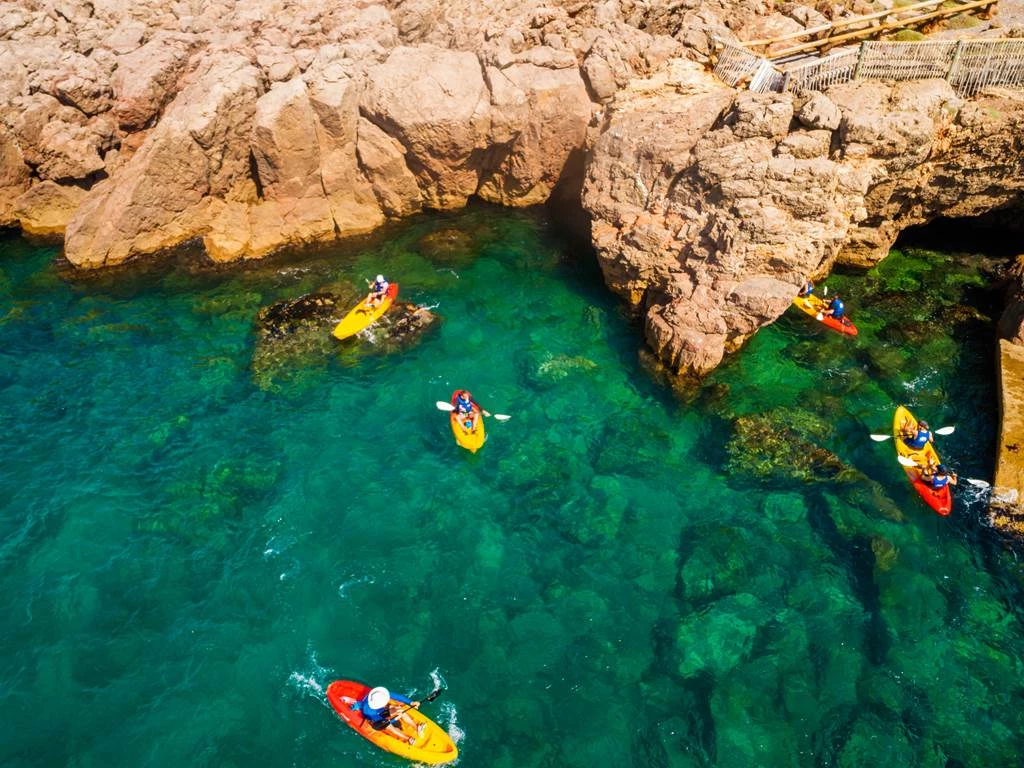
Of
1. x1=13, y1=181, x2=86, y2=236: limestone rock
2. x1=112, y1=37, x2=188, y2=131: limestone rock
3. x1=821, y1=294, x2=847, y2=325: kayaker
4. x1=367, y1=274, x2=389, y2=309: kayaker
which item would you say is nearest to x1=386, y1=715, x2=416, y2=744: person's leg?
x1=367, y1=274, x2=389, y2=309: kayaker

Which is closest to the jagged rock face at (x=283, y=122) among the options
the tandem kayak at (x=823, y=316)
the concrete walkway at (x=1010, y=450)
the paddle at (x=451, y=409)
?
the tandem kayak at (x=823, y=316)

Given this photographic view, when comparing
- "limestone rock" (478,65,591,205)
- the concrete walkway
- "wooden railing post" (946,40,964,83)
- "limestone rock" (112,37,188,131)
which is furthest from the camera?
"limestone rock" (112,37,188,131)

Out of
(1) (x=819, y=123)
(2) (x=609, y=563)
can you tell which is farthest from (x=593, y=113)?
(2) (x=609, y=563)

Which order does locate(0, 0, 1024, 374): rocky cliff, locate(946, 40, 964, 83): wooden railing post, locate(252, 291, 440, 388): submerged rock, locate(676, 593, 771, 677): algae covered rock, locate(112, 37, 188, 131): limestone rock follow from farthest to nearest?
locate(112, 37, 188, 131): limestone rock, locate(252, 291, 440, 388): submerged rock, locate(946, 40, 964, 83): wooden railing post, locate(0, 0, 1024, 374): rocky cliff, locate(676, 593, 771, 677): algae covered rock

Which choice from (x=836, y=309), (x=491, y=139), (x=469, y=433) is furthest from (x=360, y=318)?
(x=836, y=309)

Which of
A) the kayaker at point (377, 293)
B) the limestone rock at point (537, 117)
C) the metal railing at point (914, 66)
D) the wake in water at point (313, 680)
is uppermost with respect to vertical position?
the metal railing at point (914, 66)

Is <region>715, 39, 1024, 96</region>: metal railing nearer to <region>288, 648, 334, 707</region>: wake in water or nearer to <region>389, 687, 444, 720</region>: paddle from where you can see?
<region>389, 687, 444, 720</region>: paddle

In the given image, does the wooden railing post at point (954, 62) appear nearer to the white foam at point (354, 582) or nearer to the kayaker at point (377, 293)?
the kayaker at point (377, 293)

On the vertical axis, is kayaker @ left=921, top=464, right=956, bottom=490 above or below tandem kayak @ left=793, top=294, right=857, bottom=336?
below
